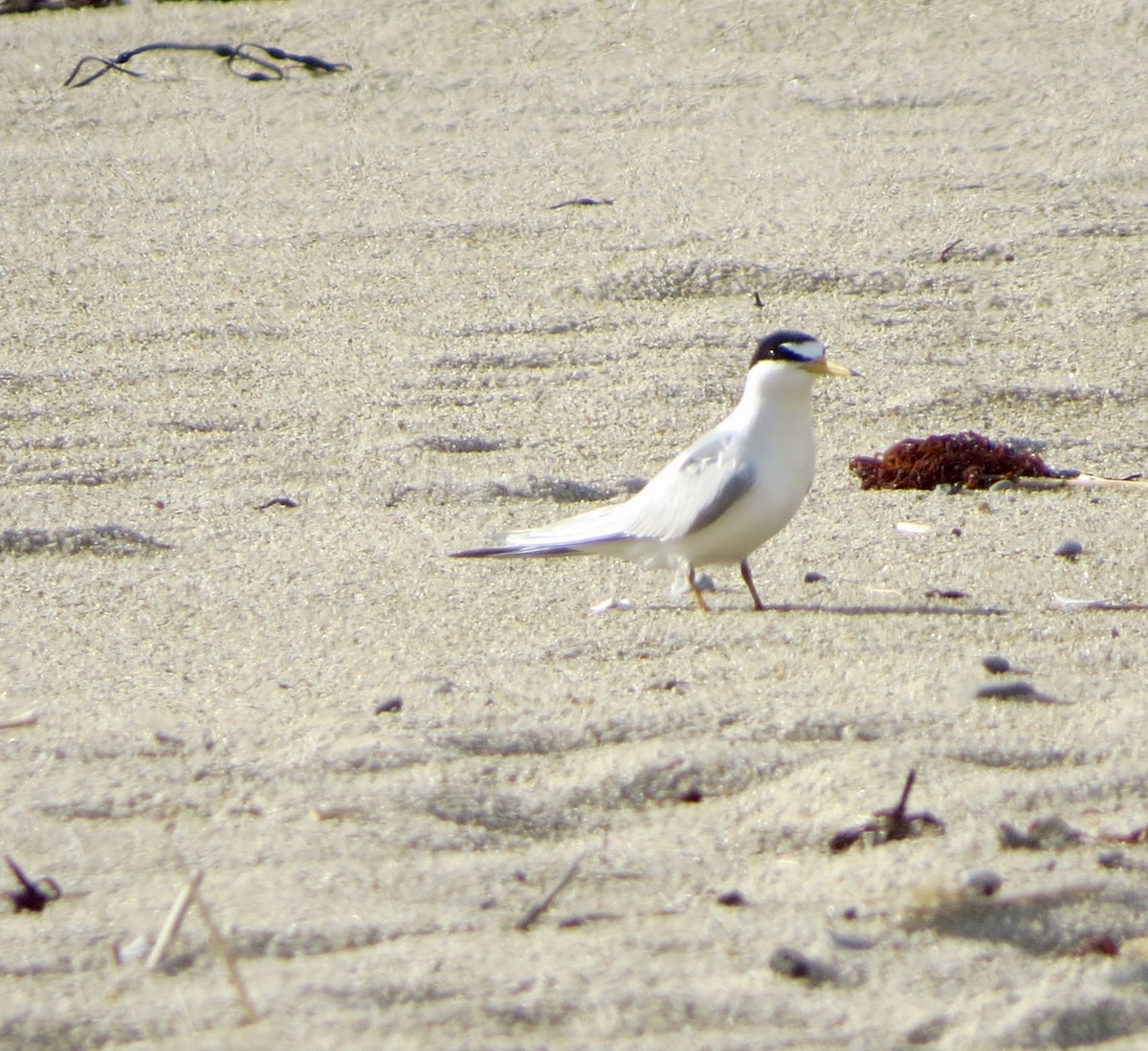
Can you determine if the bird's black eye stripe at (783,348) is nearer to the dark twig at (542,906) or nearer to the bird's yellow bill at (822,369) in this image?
the bird's yellow bill at (822,369)

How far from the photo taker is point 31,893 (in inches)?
96.9

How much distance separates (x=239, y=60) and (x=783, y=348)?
5083mm

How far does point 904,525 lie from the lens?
454 centimetres

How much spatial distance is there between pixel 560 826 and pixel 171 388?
11.0 ft

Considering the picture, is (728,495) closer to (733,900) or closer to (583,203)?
(733,900)

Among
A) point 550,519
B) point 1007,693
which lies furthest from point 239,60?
point 1007,693

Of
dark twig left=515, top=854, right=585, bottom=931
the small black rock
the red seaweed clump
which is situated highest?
dark twig left=515, top=854, right=585, bottom=931

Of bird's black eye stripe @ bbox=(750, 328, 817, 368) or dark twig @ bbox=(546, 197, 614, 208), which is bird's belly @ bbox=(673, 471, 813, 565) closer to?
bird's black eye stripe @ bbox=(750, 328, 817, 368)

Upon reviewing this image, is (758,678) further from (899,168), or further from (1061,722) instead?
(899,168)

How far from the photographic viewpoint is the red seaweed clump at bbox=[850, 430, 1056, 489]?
4.84 meters

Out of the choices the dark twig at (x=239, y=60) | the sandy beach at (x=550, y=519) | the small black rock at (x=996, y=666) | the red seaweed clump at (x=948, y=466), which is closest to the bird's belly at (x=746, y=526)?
the sandy beach at (x=550, y=519)

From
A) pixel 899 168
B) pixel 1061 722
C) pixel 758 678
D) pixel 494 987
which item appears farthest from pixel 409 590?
pixel 899 168

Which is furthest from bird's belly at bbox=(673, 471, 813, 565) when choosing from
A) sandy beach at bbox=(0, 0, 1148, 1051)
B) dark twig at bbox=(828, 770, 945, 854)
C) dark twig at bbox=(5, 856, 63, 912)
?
dark twig at bbox=(5, 856, 63, 912)

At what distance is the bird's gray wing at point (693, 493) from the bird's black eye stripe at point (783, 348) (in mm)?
237
